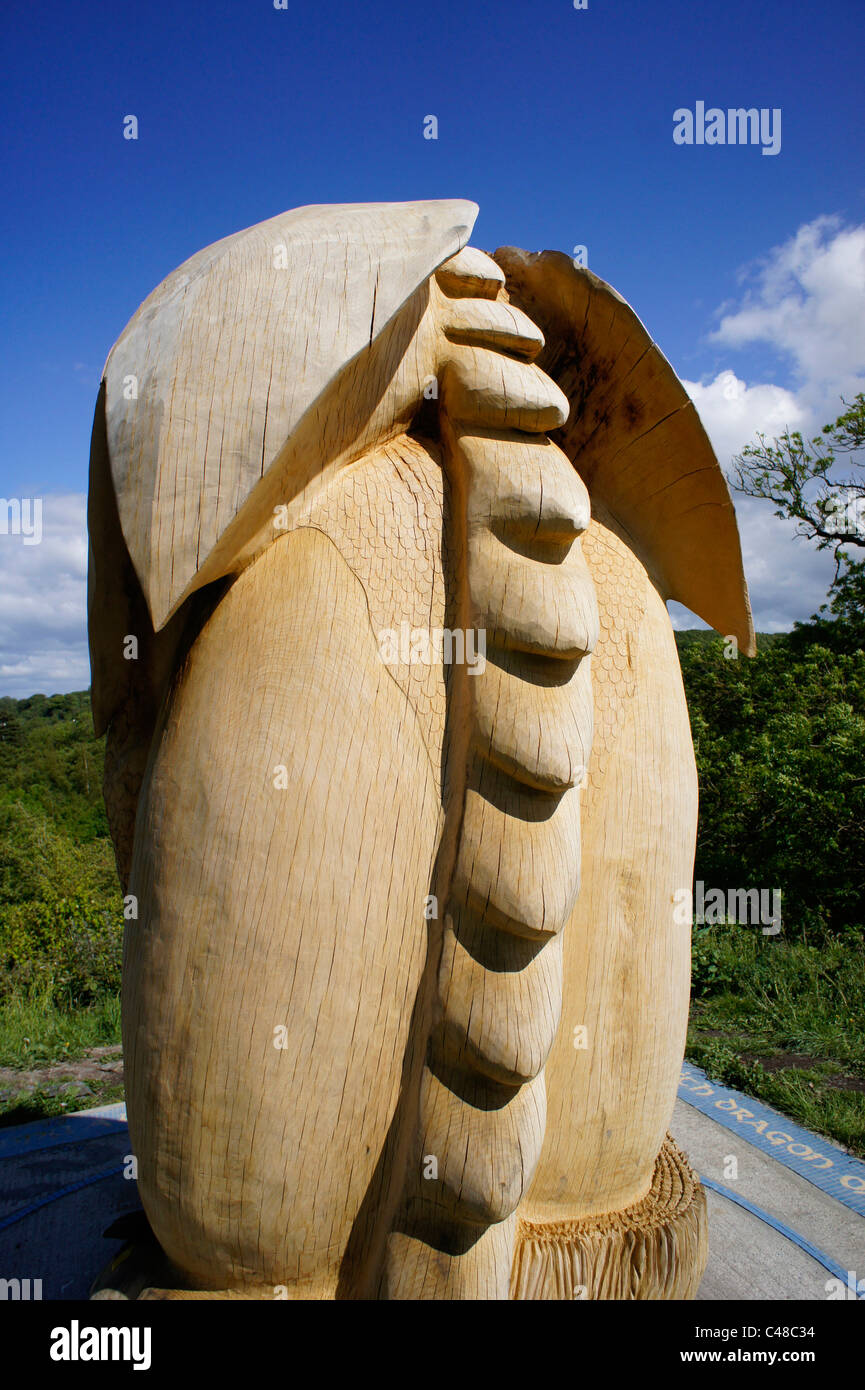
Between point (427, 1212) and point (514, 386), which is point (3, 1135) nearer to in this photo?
point (427, 1212)

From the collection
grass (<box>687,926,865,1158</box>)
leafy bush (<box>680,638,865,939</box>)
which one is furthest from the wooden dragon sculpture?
leafy bush (<box>680,638,865,939</box>)

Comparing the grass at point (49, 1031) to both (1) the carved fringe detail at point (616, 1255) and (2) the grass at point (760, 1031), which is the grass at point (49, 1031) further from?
(1) the carved fringe detail at point (616, 1255)

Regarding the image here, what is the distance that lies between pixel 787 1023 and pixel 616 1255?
3727 millimetres

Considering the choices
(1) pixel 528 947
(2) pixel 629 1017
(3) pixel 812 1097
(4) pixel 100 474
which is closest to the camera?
(1) pixel 528 947

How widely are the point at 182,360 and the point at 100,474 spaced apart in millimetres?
325

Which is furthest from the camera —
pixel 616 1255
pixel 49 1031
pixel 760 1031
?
pixel 760 1031

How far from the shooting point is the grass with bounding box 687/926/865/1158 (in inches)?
158

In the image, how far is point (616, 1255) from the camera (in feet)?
5.79

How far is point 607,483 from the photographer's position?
2.07 m

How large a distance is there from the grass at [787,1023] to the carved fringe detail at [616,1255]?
2.16 meters

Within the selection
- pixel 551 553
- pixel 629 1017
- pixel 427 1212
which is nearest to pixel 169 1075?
pixel 427 1212

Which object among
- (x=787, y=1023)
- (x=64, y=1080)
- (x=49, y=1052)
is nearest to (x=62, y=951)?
(x=49, y=1052)

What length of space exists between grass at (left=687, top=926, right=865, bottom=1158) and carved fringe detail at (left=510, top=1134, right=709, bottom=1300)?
7.07 ft

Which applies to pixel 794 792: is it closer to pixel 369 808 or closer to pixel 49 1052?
pixel 49 1052
